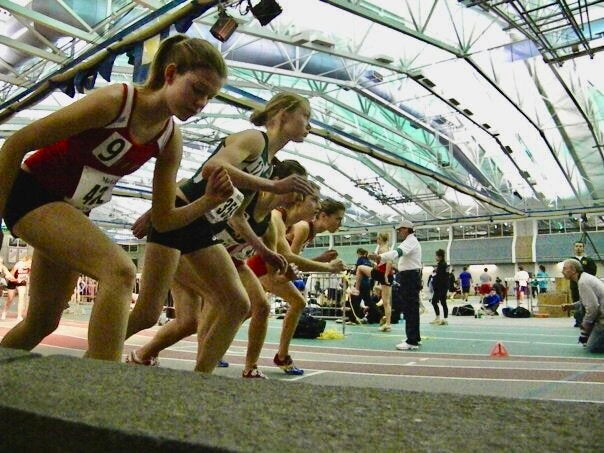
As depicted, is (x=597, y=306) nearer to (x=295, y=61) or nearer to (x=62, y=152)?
(x=62, y=152)

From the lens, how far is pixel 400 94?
20922 millimetres

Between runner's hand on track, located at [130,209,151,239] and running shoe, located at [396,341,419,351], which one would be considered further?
running shoe, located at [396,341,419,351]

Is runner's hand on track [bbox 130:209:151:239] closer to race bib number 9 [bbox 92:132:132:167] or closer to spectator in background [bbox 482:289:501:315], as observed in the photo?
race bib number 9 [bbox 92:132:132:167]

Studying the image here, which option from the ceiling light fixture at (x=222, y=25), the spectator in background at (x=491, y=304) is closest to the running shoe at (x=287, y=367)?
the ceiling light fixture at (x=222, y=25)

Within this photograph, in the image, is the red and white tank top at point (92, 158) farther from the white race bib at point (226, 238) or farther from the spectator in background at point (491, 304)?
the spectator in background at point (491, 304)

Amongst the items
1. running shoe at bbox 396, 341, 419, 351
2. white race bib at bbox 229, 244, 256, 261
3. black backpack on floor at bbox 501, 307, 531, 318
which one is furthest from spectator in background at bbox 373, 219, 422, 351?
black backpack on floor at bbox 501, 307, 531, 318

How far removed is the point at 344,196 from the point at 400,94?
47.8 feet

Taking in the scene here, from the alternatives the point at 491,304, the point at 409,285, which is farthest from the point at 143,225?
the point at 491,304

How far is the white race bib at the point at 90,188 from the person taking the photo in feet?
7.47

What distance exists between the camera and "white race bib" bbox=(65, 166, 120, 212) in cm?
228

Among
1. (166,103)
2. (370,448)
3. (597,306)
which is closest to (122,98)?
(166,103)

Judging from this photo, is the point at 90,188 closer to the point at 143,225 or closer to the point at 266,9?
the point at 143,225

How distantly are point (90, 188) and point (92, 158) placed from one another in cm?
14

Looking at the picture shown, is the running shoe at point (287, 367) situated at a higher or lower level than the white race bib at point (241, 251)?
lower
